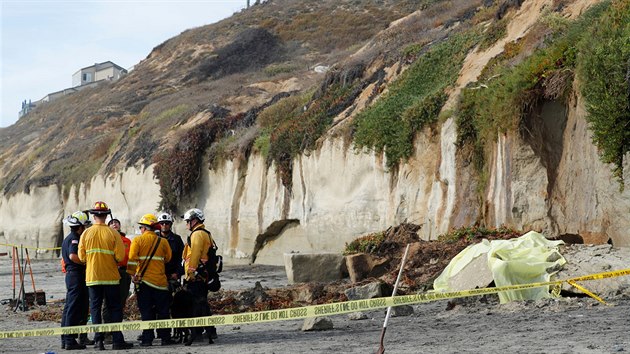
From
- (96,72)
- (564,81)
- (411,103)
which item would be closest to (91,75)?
(96,72)

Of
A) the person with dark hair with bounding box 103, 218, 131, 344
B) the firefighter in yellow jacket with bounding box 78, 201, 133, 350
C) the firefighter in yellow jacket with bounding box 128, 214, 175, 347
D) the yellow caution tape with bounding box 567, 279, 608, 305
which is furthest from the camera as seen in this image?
the person with dark hair with bounding box 103, 218, 131, 344

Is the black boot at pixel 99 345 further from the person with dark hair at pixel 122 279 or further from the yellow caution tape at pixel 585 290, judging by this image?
the yellow caution tape at pixel 585 290

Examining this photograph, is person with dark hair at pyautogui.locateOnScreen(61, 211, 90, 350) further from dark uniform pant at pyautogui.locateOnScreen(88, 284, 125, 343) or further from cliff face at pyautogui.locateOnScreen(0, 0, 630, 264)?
cliff face at pyautogui.locateOnScreen(0, 0, 630, 264)

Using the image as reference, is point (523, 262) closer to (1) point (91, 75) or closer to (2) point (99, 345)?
(2) point (99, 345)

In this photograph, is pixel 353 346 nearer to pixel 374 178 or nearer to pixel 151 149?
pixel 374 178

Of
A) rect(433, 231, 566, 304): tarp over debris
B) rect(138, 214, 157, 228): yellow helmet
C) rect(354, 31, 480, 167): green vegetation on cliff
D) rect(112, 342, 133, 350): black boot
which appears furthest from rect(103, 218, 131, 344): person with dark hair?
rect(354, 31, 480, 167): green vegetation on cliff

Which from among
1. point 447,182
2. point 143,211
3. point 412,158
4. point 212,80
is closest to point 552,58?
point 447,182

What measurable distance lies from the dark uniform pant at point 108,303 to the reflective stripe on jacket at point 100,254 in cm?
10

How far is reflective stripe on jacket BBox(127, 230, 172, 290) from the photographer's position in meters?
11.4

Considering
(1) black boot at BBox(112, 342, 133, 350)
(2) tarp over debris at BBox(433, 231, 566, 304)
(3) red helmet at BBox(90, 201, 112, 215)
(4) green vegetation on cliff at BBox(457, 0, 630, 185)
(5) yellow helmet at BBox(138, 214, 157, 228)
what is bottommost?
(1) black boot at BBox(112, 342, 133, 350)

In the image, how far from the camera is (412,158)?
71.0ft

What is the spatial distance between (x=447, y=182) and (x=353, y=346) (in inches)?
403

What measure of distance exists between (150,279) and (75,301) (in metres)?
1.11

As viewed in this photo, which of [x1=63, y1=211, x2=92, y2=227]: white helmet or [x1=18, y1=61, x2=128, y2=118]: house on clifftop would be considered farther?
[x1=18, y1=61, x2=128, y2=118]: house on clifftop
